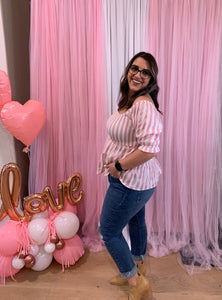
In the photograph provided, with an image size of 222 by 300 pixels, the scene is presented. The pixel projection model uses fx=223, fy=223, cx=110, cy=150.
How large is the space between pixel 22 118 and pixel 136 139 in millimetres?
794

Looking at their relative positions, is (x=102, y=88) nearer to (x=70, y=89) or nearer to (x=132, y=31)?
(x=70, y=89)

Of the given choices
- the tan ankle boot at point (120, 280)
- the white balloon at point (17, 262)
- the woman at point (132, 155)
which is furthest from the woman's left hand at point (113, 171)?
the white balloon at point (17, 262)

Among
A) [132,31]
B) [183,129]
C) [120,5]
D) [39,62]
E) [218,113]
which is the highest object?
[120,5]

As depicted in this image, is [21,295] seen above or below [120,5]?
below

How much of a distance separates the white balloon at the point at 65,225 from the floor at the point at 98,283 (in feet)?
0.96

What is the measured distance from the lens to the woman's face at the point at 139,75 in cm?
117

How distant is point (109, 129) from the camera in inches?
47.2

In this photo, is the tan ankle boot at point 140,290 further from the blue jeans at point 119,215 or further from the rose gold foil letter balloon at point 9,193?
the rose gold foil letter balloon at point 9,193

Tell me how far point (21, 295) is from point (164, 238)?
116cm

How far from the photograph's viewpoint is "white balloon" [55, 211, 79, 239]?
157 centimetres

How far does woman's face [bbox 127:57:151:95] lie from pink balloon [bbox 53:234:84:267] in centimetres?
119

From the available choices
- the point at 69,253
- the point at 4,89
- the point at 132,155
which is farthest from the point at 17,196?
the point at 132,155

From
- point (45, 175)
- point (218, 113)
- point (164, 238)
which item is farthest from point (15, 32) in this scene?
point (164, 238)

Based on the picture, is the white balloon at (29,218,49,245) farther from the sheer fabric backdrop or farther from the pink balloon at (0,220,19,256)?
the sheer fabric backdrop
